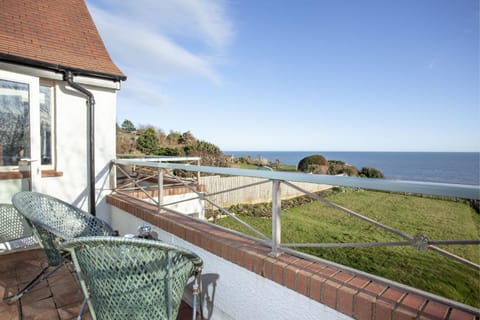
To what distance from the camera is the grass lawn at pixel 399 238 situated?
3.95 m

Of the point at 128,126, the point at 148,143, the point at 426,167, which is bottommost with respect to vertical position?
the point at 426,167

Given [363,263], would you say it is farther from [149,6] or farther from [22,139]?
[149,6]

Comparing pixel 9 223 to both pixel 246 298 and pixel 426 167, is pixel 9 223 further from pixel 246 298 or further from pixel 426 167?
pixel 426 167

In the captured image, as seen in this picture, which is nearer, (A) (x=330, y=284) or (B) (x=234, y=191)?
(A) (x=330, y=284)

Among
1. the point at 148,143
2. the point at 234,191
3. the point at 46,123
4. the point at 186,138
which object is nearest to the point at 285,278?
the point at 46,123

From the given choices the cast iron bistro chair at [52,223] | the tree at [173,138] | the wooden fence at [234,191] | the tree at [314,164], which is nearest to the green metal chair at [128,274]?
the cast iron bistro chair at [52,223]

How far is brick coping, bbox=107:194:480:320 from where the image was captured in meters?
1.03

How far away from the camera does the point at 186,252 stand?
1274 mm

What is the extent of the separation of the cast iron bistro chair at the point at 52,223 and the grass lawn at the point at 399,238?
3917 millimetres

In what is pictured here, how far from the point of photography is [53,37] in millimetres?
3797

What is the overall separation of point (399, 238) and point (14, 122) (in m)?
8.11

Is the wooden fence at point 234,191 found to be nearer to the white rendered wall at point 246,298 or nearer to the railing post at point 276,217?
the white rendered wall at point 246,298

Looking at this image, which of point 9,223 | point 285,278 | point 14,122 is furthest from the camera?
point 14,122

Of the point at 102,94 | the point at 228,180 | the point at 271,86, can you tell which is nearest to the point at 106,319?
the point at 102,94
